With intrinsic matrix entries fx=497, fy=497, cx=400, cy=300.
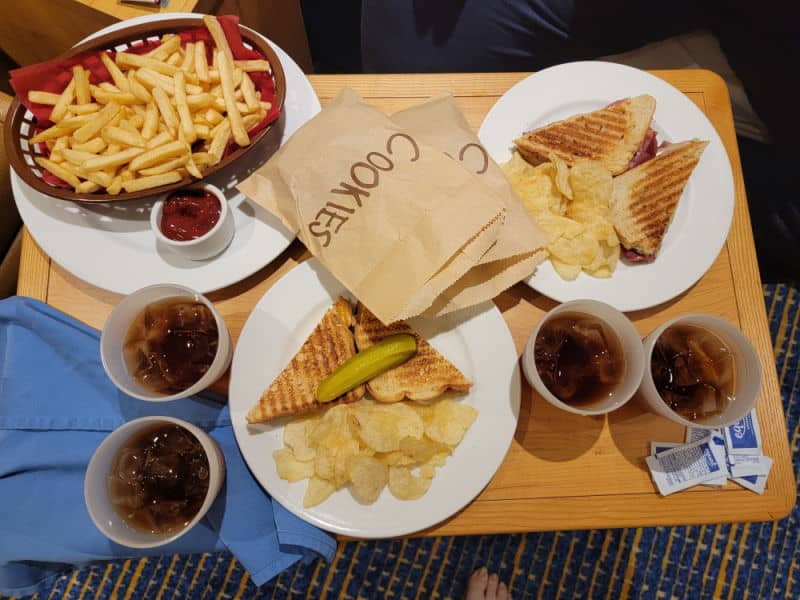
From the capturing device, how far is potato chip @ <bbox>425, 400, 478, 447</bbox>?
1.18 meters

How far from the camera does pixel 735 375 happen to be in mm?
1179

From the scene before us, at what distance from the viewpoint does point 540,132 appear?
1427 millimetres

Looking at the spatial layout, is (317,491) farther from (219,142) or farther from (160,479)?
Result: (219,142)

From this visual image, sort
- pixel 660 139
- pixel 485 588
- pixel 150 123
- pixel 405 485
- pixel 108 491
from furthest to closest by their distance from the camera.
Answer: pixel 485 588, pixel 660 139, pixel 150 123, pixel 405 485, pixel 108 491

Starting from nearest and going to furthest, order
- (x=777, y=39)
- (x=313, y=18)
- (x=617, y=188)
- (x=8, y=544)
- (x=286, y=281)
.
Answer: (x=8, y=544) < (x=286, y=281) < (x=617, y=188) < (x=777, y=39) < (x=313, y=18)

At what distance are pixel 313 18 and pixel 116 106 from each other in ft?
5.94

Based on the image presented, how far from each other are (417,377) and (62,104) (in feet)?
3.72

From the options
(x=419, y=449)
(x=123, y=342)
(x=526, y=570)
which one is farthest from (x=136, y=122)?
(x=526, y=570)

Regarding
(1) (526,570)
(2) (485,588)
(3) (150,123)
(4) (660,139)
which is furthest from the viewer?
(1) (526,570)

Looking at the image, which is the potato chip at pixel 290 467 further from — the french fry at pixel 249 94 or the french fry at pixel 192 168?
the french fry at pixel 249 94

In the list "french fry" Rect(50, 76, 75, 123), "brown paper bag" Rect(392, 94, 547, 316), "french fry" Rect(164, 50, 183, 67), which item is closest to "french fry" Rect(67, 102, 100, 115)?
"french fry" Rect(50, 76, 75, 123)

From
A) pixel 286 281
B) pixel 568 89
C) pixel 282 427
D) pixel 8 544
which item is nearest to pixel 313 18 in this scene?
pixel 568 89

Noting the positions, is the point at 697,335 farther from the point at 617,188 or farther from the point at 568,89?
the point at 568,89

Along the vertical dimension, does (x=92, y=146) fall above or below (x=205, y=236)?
above
